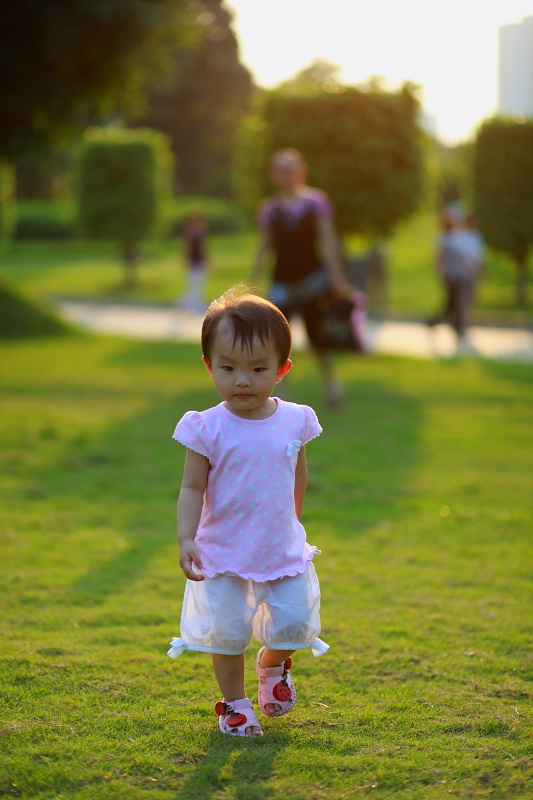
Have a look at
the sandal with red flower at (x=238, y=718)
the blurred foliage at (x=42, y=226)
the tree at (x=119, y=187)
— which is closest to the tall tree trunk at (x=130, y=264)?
the tree at (x=119, y=187)

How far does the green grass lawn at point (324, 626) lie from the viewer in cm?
267

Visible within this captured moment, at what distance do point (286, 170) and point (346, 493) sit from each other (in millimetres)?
3157

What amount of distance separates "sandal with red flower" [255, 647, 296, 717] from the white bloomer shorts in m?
0.14

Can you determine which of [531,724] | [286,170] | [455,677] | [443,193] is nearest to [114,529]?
[455,677]

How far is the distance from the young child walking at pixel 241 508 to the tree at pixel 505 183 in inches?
734

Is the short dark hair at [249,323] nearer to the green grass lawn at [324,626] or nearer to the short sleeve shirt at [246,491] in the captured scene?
the short sleeve shirt at [246,491]

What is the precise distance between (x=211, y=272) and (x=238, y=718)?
26756 millimetres

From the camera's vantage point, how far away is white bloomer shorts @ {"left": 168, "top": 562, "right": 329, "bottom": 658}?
2.85m

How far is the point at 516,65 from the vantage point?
7.27 metres

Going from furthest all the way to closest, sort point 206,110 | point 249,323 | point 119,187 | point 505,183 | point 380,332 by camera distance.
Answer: point 206,110, point 119,187, point 505,183, point 380,332, point 249,323

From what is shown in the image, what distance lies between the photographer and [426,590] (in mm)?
4293

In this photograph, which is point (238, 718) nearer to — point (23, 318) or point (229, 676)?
point (229, 676)

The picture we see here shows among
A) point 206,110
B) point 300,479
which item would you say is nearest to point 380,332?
point 300,479

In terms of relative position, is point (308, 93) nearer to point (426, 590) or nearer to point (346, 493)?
point (346, 493)
